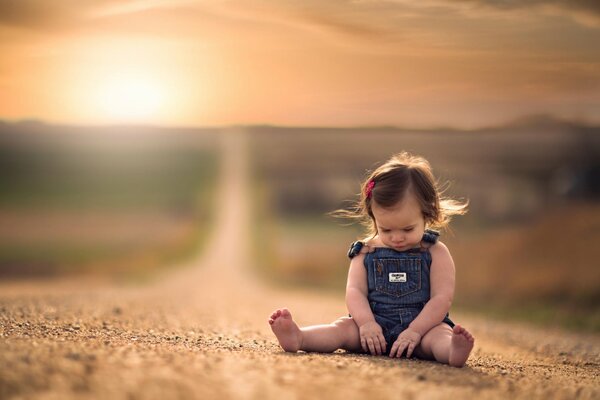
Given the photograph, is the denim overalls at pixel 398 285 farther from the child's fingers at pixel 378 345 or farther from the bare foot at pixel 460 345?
the bare foot at pixel 460 345

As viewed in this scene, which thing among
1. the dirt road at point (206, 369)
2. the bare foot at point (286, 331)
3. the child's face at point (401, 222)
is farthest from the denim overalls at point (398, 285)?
the bare foot at point (286, 331)

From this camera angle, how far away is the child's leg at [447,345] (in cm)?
404

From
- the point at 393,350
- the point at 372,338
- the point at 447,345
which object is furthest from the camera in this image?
the point at 372,338

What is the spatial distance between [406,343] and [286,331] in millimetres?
678

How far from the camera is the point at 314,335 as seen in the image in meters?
4.46

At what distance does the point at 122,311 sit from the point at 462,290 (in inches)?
380

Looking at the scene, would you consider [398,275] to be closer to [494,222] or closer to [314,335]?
[314,335]

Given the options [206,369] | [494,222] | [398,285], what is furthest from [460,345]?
[494,222]

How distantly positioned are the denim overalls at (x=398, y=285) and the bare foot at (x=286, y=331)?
576 millimetres

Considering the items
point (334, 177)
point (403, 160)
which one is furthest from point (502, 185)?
point (403, 160)

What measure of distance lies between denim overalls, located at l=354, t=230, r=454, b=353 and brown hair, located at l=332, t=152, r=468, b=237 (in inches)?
8.7

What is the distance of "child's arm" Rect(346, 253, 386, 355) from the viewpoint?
4398 millimetres

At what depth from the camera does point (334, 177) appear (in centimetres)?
4544

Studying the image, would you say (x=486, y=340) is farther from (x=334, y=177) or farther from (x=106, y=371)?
(x=334, y=177)
